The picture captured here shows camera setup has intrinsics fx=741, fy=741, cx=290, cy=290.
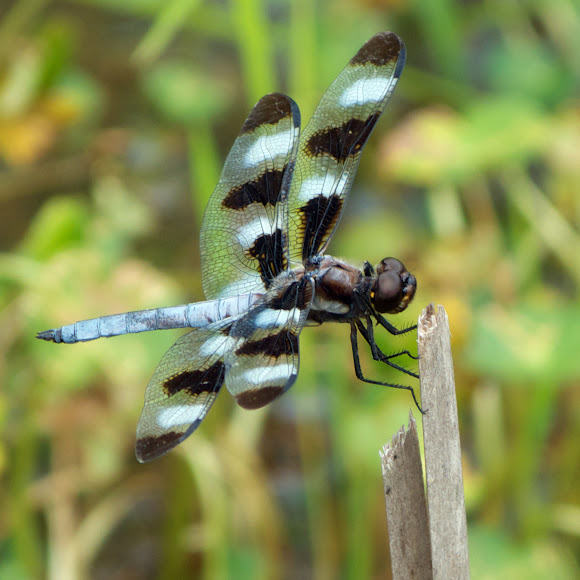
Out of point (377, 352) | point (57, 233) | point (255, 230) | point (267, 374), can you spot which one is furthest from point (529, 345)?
point (57, 233)

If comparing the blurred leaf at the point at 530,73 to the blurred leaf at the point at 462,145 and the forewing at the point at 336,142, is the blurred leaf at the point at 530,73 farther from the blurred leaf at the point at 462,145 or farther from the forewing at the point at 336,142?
the forewing at the point at 336,142

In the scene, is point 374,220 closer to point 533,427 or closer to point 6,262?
point 533,427

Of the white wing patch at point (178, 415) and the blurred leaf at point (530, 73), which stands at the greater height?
the blurred leaf at point (530, 73)

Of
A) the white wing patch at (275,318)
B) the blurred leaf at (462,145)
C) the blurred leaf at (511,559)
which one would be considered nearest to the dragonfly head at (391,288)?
the white wing patch at (275,318)

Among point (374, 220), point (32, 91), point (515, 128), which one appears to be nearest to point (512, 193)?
point (515, 128)

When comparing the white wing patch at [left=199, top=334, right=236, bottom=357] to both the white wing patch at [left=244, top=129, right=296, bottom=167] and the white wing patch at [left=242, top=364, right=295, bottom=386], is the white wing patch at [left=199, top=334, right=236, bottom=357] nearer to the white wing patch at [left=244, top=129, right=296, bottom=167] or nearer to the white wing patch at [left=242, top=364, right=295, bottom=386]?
the white wing patch at [left=242, top=364, right=295, bottom=386]

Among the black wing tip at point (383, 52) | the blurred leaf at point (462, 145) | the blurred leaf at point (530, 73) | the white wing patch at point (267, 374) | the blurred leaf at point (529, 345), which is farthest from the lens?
the blurred leaf at point (530, 73)
